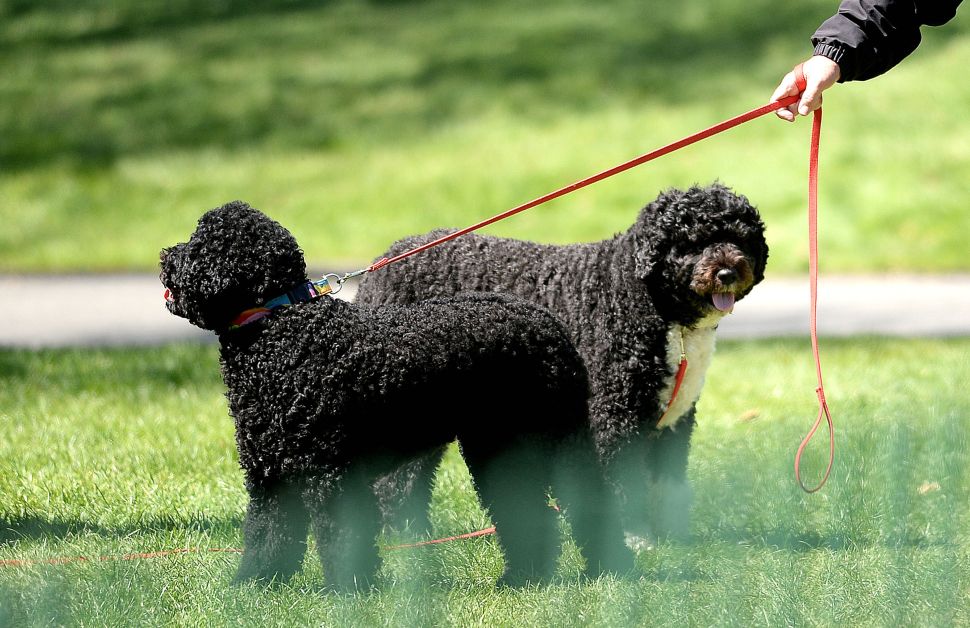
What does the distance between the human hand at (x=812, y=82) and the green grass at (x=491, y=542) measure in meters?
1.80

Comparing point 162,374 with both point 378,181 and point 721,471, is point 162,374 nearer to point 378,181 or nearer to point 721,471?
point 721,471

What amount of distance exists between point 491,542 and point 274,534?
102 cm

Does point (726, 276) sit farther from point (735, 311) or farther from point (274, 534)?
point (735, 311)

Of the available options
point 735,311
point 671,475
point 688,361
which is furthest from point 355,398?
point 735,311

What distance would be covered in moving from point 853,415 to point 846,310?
4393 millimetres

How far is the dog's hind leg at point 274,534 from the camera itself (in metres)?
4.21

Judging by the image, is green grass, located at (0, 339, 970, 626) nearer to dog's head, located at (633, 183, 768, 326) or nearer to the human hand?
dog's head, located at (633, 183, 768, 326)

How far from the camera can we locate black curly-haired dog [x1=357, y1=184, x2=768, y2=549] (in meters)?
5.04

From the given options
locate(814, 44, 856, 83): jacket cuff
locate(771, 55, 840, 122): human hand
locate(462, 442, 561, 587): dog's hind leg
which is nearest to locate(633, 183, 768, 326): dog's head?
locate(771, 55, 840, 122): human hand

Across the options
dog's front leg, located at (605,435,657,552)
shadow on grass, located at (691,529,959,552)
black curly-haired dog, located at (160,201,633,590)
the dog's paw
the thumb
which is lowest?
shadow on grass, located at (691,529,959,552)

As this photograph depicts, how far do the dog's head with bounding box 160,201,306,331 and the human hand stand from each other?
1930 millimetres

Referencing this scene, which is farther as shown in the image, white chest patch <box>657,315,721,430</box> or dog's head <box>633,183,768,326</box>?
white chest patch <box>657,315,721,430</box>

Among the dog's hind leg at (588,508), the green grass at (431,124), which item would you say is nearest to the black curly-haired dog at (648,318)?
the dog's hind leg at (588,508)

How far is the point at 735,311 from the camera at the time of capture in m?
11.1
